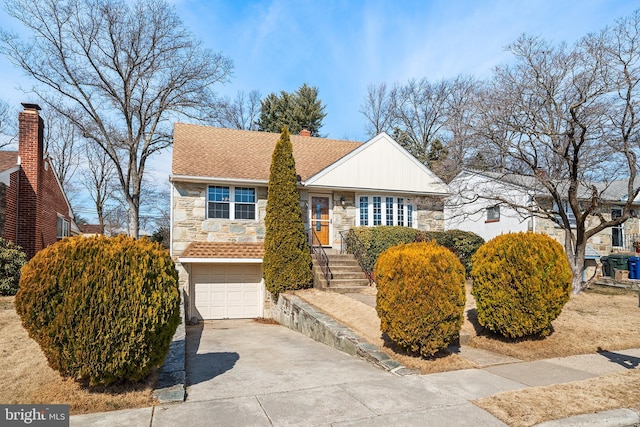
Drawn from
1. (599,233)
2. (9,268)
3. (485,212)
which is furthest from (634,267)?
(9,268)

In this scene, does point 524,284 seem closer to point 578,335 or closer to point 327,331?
point 578,335

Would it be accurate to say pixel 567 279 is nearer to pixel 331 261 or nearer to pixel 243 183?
pixel 331 261

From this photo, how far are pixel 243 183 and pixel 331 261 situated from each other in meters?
4.08

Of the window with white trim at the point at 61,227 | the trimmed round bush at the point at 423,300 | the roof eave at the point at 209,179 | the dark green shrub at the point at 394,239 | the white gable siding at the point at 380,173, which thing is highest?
the white gable siding at the point at 380,173

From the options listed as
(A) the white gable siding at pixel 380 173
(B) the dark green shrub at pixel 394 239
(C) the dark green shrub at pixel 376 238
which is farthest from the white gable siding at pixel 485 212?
(C) the dark green shrub at pixel 376 238

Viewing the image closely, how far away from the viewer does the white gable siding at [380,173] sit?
15.4 meters

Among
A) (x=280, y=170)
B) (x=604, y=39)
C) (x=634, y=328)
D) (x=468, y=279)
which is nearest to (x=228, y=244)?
(x=280, y=170)

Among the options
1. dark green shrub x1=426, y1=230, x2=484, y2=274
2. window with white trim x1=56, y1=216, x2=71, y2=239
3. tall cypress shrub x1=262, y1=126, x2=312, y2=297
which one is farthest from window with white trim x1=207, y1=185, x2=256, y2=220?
window with white trim x1=56, y1=216, x2=71, y2=239

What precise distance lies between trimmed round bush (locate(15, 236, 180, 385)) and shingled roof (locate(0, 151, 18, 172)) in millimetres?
11229

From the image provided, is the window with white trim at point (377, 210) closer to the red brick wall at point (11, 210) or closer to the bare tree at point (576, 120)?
the bare tree at point (576, 120)

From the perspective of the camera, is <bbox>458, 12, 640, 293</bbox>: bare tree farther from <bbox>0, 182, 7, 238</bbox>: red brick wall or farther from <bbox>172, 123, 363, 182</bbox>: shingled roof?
<bbox>0, 182, 7, 238</bbox>: red brick wall

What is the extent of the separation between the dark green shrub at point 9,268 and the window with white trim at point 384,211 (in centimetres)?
1081

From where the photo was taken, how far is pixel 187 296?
13.8 m

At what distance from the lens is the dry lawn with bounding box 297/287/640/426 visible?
4512 mm
